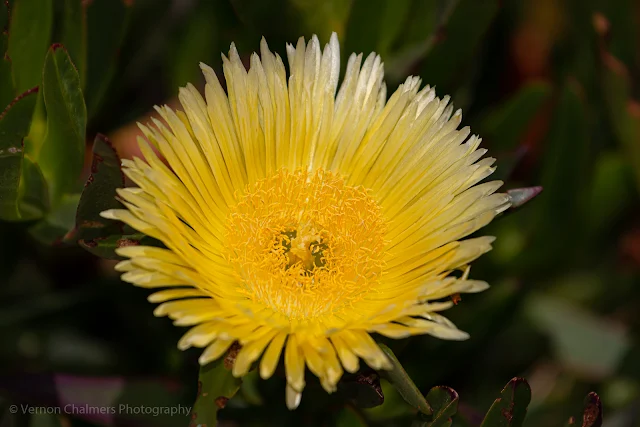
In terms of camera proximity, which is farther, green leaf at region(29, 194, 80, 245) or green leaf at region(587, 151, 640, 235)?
green leaf at region(587, 151, 640, 235)

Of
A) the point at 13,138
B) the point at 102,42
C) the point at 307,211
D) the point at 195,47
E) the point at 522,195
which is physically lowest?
the point at 522,195

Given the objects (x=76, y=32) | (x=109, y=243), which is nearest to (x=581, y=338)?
(x=109, y=243)

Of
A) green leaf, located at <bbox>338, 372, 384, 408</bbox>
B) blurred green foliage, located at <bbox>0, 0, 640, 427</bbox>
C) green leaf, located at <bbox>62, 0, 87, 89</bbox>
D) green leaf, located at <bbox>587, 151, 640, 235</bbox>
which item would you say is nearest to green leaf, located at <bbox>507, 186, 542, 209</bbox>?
blurred green foliage, located at <bbox>0, 0, 640, 427</bbox>

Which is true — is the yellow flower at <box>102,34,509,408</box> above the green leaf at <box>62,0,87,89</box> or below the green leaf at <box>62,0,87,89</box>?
below

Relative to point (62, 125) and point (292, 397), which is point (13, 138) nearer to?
point (62, 125)

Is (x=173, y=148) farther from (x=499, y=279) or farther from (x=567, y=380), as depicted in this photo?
(x=567, y=380)

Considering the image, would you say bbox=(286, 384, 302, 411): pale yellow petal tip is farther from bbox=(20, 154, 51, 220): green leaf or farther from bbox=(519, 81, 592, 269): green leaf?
bbox=(519, 81, 592, 269): green leaf

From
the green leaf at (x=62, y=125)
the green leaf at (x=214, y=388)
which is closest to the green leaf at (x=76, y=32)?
the green leaf at (x=62, y=125)
